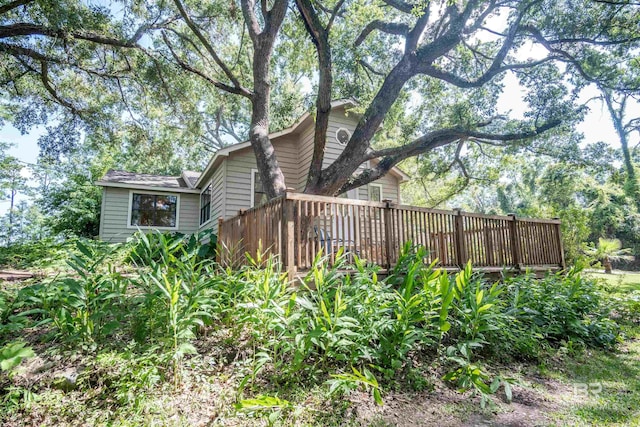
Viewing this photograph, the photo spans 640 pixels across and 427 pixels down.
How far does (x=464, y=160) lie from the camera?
1162 centimetres

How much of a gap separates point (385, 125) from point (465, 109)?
2375mm

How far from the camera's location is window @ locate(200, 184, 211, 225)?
1128cm

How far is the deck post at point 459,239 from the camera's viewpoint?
5.96m

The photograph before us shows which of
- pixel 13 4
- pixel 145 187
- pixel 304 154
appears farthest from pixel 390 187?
pixel 13 4

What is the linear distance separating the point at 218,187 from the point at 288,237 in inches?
242

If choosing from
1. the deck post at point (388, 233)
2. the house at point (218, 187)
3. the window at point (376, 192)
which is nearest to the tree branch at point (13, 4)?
the house at point (218, 187)

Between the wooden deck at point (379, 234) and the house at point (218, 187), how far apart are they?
9.40 ft

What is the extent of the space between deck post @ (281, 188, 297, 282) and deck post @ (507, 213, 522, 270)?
4.87m

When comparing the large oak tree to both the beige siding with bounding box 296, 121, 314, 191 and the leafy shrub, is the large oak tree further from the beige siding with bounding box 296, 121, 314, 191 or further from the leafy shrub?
the leafy shrub

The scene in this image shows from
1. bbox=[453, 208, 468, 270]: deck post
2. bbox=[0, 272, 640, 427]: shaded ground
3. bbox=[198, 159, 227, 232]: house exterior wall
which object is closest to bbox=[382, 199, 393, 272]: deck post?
bbox=[453, 208, 468, 270]: deck post

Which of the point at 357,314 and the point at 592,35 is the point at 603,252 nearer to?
the point at 592,35

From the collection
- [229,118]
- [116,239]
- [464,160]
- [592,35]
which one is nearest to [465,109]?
[592,35]

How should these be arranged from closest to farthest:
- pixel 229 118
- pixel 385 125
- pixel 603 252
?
pixel 385 125 < pixel 603 252 < pixel 229 118

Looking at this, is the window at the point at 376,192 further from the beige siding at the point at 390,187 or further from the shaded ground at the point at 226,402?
the shaded ground at the point at 226,402
